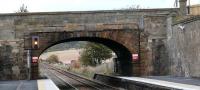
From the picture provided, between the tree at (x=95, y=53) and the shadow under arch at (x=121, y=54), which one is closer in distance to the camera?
the shadow under arch at (x=121, y=54)

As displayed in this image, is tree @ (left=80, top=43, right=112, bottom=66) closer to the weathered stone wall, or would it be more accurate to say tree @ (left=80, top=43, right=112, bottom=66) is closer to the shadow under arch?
the shadow under arch

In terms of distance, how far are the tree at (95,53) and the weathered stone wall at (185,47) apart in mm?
25035

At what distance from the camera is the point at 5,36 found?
126 feet

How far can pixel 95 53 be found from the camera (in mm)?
64500

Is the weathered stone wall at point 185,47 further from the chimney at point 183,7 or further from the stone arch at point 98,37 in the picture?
the stone arch at point 98,37

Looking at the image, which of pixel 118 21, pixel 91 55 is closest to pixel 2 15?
pixel 118 21

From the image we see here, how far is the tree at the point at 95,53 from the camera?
63359mm

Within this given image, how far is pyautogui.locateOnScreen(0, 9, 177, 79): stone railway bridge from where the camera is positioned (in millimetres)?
38375

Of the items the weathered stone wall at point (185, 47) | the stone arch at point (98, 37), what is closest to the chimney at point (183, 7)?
the weathered stone wall at point (185, 47)

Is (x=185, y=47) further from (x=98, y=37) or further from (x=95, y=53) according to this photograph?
(x=95, y=53)

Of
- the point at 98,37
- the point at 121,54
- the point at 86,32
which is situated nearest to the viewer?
the point at 86,32

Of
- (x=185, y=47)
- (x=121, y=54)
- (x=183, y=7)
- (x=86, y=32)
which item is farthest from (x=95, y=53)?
(x=185, y=47)

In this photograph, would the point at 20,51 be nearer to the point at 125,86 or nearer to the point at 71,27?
the point at 71,27

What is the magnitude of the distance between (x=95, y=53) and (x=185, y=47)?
29688 mm
